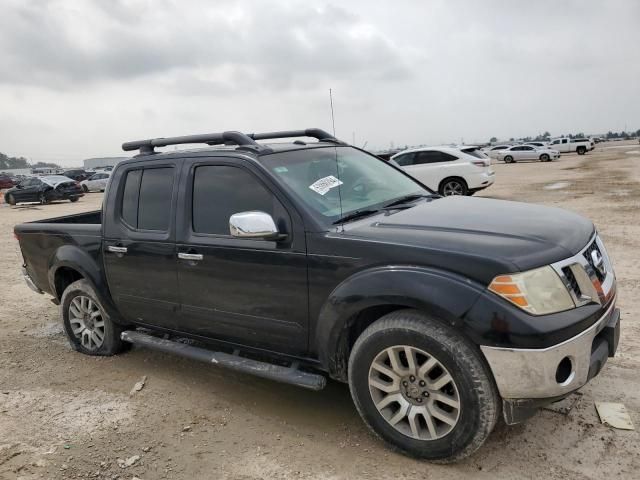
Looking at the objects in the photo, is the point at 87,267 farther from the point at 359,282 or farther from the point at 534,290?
the point at 534,290

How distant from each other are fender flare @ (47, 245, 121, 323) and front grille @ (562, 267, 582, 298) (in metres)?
3.57

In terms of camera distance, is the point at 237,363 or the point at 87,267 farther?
the point at 87,267

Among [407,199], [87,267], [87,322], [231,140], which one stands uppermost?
[231,140]

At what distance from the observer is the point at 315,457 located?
123 inches

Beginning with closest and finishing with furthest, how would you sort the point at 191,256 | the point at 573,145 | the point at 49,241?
the point at 191,256
the point at 49,241
the point at 573,145

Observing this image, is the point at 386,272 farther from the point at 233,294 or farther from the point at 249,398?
the point at 249,398

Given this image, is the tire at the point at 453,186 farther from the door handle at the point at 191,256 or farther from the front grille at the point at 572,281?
the front grille at the point at 572,281

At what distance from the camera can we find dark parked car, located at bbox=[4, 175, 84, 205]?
25359 millimetres

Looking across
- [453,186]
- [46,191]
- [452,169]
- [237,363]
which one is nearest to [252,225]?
[237,363]

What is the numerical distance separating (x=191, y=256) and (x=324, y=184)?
3.57 ft

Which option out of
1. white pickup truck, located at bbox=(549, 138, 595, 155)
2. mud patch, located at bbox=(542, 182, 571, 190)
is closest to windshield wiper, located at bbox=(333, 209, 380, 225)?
mud patch, located at bbox=(542, 182, 571, 190)

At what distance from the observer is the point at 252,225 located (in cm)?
311

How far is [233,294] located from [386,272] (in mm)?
A: 1205

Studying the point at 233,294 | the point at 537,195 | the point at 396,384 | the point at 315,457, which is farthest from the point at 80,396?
the point at 537,195
